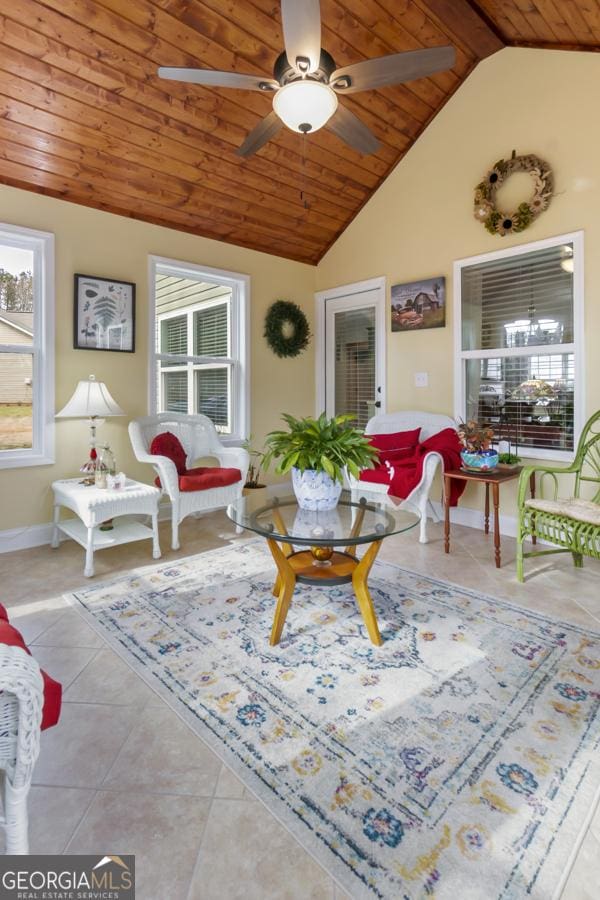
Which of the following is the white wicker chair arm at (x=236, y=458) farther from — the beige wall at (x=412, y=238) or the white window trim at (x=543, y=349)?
the white window trim at (x=543, y=349)

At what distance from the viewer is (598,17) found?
2.97m

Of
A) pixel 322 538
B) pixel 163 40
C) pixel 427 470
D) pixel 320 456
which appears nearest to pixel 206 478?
pixel 320 456

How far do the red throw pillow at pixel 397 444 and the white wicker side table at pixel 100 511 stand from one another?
1932 millimetres

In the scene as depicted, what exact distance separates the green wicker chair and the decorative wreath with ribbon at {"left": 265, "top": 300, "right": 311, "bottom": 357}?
9.69 ft

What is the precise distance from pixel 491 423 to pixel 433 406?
56 cm

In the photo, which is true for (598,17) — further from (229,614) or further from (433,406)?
(229,614)

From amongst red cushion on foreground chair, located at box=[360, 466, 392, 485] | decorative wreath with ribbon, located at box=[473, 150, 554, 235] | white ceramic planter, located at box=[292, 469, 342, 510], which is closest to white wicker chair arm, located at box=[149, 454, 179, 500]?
white ceramic planter, located at box=[292, 469, 342, 510]

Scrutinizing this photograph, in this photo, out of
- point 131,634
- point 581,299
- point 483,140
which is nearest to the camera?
point 131,634

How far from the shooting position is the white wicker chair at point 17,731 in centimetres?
95

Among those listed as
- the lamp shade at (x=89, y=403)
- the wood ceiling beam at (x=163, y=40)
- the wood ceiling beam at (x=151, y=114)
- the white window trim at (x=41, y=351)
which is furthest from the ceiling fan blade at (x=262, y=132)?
the lamp shade at (x=89, y=403)

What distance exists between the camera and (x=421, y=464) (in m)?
3.68

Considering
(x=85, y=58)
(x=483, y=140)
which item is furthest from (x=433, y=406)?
(x=85, y=58)

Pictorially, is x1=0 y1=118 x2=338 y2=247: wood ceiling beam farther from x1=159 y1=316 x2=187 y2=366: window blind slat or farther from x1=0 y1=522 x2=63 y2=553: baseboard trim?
x1=0 y1=522 x2=63 y2=553: baseboard trim

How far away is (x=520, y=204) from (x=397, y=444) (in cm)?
212
